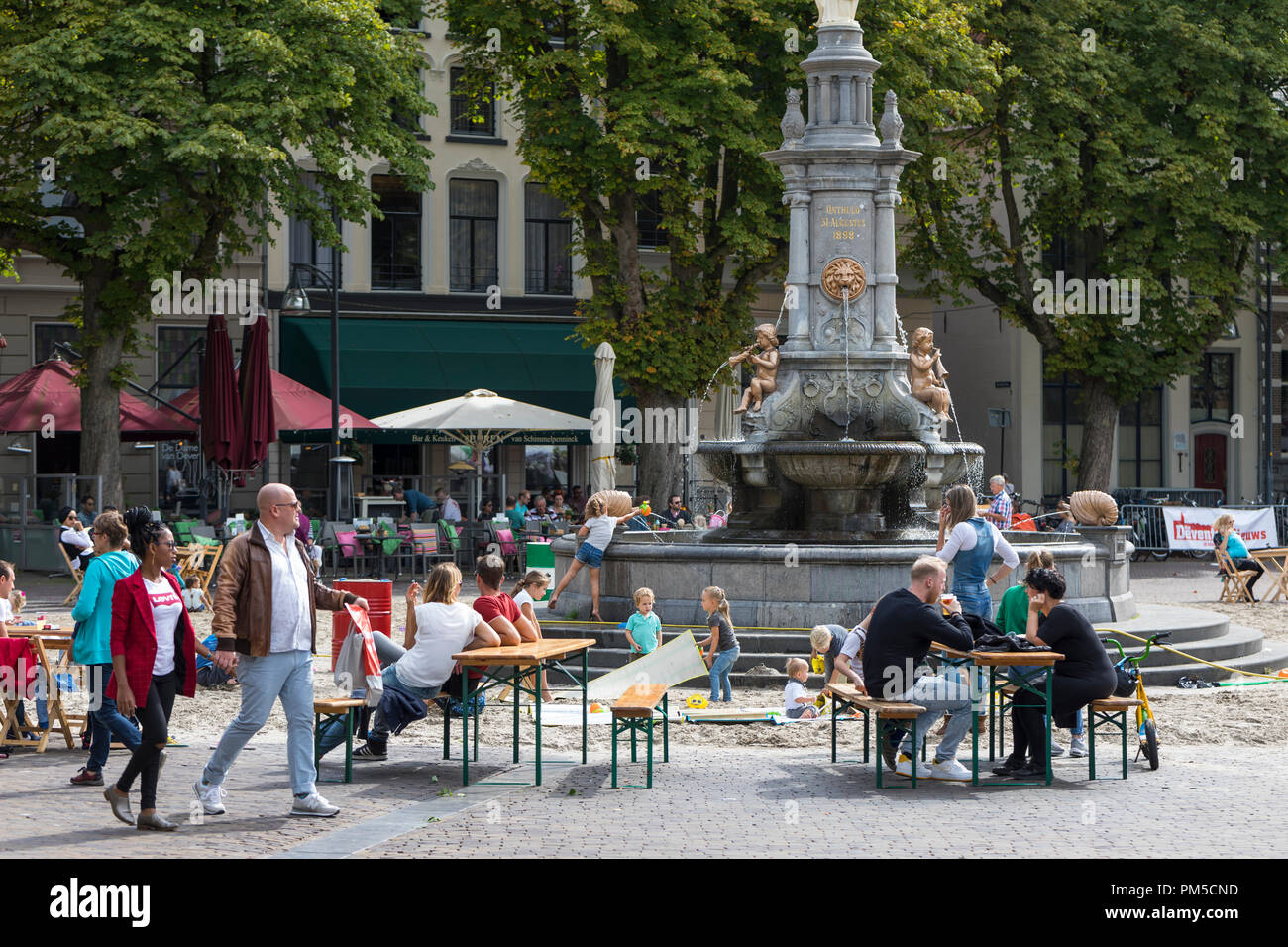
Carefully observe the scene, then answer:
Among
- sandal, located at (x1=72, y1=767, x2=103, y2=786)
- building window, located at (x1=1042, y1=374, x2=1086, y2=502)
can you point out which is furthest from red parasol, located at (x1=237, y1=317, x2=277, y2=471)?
building window, located at (x1=1042, y1=374, x2=1086, y2=502)

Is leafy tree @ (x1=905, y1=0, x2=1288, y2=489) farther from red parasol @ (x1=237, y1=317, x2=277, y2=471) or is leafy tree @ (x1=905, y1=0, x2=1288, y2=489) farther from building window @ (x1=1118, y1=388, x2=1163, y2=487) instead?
red parasol @ (x1=237, y1=317, x2=277, y2=471)

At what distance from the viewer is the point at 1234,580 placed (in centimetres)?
2345

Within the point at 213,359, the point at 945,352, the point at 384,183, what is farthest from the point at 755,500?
the point at 945,352

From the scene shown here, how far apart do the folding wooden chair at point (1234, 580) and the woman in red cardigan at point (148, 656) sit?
17208 millimetres

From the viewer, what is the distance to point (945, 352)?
4478 cm

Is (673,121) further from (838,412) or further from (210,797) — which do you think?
(210,797)

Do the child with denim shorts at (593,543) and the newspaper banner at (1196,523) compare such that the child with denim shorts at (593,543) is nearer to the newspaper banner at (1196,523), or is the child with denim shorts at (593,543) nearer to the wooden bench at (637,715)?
the wooden bench at (637,715)

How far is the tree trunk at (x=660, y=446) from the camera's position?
29484 mm

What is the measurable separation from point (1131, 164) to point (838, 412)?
17388mm

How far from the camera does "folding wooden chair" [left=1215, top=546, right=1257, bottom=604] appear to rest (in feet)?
76.2

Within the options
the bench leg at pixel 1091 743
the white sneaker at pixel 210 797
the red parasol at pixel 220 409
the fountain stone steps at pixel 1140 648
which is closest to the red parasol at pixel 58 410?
the red parasol at pixel 220 409

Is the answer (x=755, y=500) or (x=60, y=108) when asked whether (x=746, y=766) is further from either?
(x=60, y=108)

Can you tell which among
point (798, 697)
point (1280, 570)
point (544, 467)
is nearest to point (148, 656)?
point (798, 697)

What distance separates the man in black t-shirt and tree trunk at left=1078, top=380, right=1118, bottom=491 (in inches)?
1017
